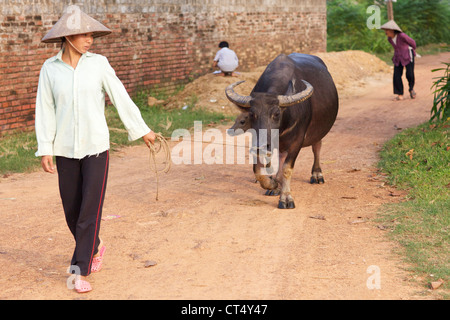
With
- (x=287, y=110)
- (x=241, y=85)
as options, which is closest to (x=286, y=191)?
(x=287, y=110)

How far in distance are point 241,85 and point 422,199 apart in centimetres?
929

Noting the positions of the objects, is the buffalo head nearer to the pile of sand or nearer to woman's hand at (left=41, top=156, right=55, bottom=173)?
woman's hand at (left=41, top=156, right=55, bottom=173)

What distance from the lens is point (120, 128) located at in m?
12.8

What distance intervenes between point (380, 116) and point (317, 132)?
19.9 ft

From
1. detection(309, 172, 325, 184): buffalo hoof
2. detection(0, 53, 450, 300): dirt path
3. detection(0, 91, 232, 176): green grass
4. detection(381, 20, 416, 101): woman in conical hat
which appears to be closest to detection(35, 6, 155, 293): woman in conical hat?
detection(0, 53, 450, 300): dirt path

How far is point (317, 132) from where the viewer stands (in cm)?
858

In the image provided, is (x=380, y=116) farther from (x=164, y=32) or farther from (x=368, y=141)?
(x=164, y=32)

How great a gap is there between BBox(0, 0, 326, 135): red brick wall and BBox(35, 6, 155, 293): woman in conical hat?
6932 mm

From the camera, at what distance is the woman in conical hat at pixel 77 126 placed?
499 centimetres

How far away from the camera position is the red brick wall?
1172 centimetres

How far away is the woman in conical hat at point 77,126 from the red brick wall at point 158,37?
6.93 metres

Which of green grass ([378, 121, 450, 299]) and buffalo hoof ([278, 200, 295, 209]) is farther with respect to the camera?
buffalo hoof ([278, 200, 295, 209])

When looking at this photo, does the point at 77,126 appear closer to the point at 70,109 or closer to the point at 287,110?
the point at 70,109

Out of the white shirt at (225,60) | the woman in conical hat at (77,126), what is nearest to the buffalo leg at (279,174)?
the woman in conical hat at (77,126)
